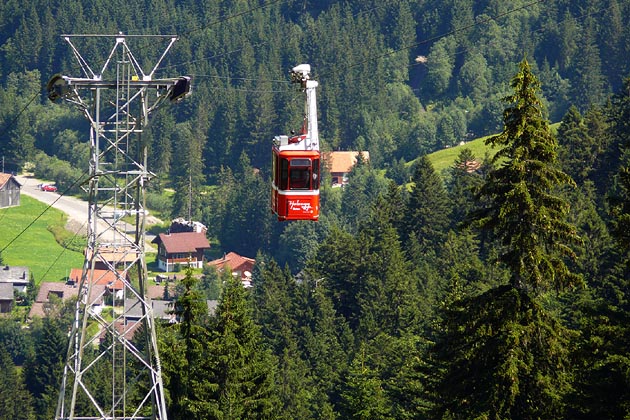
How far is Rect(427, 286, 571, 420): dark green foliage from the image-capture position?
137 ft

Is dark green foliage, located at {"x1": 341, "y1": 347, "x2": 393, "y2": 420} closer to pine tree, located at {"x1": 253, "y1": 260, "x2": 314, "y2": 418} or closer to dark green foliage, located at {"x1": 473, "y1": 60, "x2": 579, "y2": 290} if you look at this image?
pine tree, located at {"x1": 253, "y1": 260, "x2": 314, "y2": 418}

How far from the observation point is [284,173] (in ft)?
163

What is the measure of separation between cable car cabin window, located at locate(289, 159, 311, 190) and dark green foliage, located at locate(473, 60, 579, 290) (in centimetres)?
834

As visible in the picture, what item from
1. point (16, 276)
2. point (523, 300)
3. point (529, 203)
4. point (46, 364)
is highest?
point (529, 203)

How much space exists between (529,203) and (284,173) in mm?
10339

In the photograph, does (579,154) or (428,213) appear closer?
(579,154)

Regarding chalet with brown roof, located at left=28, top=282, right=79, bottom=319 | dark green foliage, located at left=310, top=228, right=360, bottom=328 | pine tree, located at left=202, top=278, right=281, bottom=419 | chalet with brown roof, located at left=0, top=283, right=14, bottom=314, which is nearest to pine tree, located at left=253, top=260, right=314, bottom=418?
dark green foliage, located at left=310, top=228, right=360, bottom=328

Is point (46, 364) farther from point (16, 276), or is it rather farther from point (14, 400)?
point (16, 276)

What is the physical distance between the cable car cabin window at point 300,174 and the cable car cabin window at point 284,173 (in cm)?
15

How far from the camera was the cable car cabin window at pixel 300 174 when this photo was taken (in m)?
49.7

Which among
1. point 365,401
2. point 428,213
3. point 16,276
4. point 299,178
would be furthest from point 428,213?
point 16,276

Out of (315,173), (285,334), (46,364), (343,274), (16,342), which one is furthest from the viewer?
(16,342)

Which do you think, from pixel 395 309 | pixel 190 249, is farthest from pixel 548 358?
pixel 190 249

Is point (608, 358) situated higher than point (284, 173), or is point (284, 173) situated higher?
point (284, 173)
